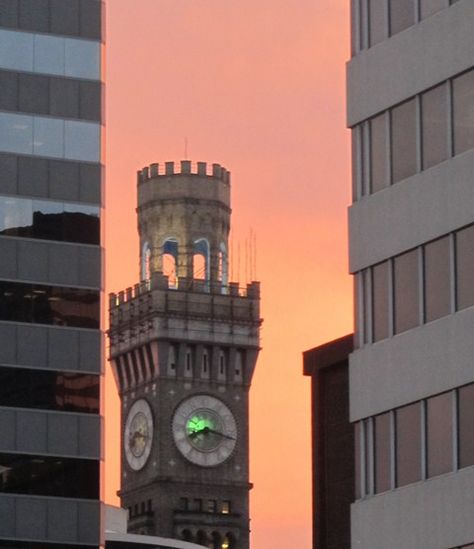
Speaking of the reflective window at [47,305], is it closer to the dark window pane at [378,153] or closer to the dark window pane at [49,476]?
the dark window pane at [49,476]

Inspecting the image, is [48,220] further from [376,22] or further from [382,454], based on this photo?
[382,454]

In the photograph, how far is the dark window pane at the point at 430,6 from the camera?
5088 cm

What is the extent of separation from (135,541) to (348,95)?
64472 mm

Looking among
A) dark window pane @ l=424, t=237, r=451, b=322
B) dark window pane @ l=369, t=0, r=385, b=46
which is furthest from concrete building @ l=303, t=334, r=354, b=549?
dark window pane @ l=424, t=237, r=451, b=322

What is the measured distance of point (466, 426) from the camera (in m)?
47.7

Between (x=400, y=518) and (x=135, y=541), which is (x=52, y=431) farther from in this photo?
(x=400, y=518)

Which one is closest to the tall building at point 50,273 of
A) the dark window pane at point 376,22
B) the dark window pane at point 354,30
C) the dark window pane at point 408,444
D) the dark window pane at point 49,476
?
the dark window pane at point 49,476

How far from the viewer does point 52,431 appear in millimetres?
90062

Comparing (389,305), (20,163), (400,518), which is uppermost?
(20,163)

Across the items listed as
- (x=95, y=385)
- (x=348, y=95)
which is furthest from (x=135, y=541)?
(x=348, y=95)

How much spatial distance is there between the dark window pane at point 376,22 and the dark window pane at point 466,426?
9046mm

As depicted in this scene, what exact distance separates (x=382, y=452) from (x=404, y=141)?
6540 millimetres

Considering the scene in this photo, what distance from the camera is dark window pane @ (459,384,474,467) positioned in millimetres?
47469

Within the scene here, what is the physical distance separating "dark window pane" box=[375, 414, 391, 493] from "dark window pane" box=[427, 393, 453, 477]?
140 centimetres
